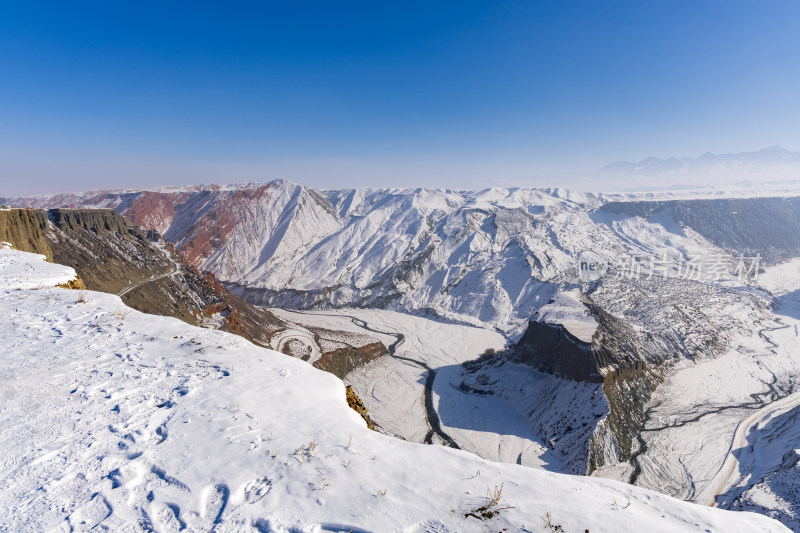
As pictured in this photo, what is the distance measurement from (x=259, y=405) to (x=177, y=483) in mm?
2163

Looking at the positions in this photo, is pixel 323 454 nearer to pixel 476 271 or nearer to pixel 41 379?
pixel 41 379

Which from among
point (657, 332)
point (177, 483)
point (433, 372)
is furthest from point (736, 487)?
point (177, 483)

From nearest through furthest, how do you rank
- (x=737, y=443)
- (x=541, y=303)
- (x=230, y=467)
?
(x=230, y=467)
(x=737, y=443)
(x=541, y=303)

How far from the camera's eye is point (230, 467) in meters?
5.38

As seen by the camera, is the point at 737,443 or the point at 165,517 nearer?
the point at 165,517

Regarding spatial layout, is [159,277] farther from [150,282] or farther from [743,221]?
[743,221]

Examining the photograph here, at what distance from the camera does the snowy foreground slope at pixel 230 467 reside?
15.0ft

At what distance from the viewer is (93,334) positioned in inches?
368

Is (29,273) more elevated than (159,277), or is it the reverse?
(29,273)

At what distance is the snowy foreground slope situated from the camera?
4.57 m

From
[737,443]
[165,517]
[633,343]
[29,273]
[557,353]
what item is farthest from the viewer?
[633,343]

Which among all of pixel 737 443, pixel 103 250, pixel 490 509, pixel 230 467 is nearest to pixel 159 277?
pixel 103 250

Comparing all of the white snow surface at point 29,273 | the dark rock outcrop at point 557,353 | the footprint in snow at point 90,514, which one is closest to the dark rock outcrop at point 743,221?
the dark rock outcrop at point 557,353

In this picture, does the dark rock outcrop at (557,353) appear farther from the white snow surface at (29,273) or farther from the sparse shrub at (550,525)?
the white snow surface at (29,273)
